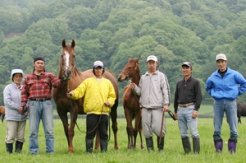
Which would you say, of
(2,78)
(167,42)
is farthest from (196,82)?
→ (167,42)

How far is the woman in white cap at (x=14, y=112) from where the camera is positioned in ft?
42.2

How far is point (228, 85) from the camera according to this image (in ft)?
39.3

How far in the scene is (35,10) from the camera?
18325 centimetres

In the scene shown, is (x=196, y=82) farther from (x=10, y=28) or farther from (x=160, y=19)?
(x=10, y=28)

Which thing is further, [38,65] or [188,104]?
[38,65]

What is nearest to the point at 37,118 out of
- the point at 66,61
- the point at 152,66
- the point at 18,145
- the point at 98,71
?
the point at 18,145

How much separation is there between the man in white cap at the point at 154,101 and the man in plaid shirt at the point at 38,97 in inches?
95.9

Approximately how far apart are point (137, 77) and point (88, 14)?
15834 centimetres

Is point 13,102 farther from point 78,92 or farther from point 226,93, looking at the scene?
point 226,93

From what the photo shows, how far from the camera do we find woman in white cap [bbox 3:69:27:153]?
12.9 meters

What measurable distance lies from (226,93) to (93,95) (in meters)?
3.46

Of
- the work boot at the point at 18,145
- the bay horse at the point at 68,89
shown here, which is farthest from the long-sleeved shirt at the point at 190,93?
the work boot at the point at 18,145

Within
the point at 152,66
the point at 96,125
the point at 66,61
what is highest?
the point at 66,61

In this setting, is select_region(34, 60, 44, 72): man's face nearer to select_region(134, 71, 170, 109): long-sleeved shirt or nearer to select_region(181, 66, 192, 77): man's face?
select_region(134, 71, 170, 109): long-sleeved shirt
